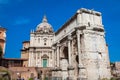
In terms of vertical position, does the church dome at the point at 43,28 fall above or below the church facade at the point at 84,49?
above

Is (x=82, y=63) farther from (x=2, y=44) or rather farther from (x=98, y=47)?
(x=2, y=44)

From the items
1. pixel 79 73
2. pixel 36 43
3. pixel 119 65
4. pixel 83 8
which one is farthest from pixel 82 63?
pixel 36 43

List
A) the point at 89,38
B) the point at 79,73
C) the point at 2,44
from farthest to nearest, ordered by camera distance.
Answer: the point at 2,44
the point at 89,38
the point at 79,73

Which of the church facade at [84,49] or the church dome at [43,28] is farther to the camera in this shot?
the church dome at [43,28]

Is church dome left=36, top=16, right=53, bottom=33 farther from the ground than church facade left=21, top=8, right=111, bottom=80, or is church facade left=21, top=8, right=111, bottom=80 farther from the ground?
church dome left=36, top=16, right=53, bottom=33

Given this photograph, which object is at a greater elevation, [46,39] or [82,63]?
[46,39]

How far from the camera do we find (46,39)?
5869cm

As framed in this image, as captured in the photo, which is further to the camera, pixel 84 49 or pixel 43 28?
pixel 43 28

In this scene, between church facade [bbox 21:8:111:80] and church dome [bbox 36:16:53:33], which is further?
church dome [bbox 36:16:53:33]

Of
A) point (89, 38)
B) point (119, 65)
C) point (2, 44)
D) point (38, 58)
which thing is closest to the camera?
point (89, 38)

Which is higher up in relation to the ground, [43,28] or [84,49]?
[43,28]

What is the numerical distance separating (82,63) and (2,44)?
30180 millimetres

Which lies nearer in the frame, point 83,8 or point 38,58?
point 83,8

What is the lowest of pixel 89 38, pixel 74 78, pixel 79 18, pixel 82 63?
pixel 74 78
